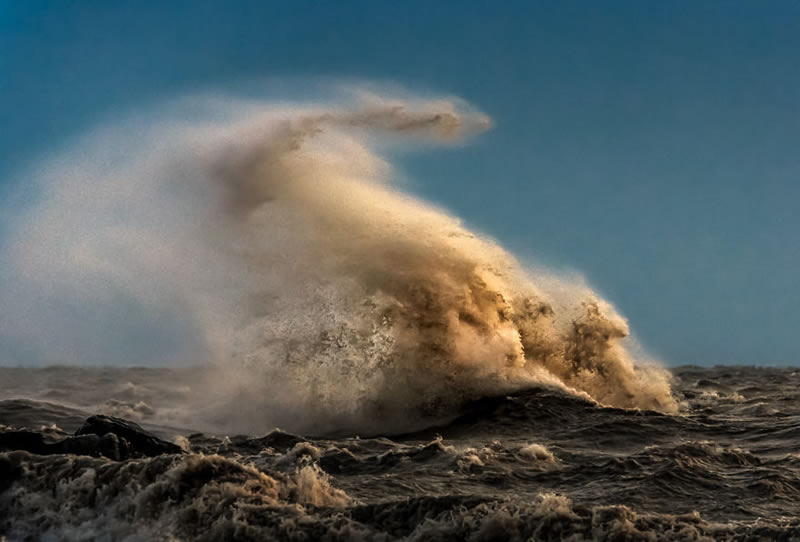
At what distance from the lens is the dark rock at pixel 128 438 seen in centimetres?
1265

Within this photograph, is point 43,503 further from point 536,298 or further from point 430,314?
point 536,298

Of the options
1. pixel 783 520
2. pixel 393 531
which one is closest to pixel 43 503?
pixel 393 531

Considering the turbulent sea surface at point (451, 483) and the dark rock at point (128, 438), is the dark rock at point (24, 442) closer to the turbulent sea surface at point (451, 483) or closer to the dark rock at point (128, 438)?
the turbulent sea surface at point (451, 483)

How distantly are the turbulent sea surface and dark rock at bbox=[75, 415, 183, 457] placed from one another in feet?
1.43

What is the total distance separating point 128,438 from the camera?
13.1 m

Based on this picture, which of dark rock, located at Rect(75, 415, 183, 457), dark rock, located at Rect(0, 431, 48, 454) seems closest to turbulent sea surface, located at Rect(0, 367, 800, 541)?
dark rock, located at Rect(0, 431, 48, 454)

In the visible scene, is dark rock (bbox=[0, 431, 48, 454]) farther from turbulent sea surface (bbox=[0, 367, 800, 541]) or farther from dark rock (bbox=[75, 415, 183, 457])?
dark rock (bbox=[75, 415, 183, 457])

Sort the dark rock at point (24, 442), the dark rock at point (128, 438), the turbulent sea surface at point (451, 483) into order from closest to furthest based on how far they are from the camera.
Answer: the turbulent sea surface at point (451, 483)
the dark rock at point (24, 442)
the dark rock at point (128, 438)

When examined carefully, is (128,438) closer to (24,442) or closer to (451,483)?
(24,442)

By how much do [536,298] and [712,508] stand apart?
47.2 ft

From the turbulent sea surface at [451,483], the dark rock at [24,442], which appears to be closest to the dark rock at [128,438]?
the turbulent sea surface at [451,483]

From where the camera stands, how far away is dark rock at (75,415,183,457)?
12648 mm

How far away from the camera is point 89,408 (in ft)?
75.4

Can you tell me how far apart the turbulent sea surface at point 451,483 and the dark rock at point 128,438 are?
435mm
